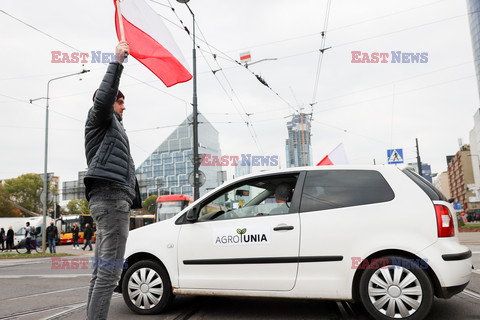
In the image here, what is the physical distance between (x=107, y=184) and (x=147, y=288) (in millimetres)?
1989

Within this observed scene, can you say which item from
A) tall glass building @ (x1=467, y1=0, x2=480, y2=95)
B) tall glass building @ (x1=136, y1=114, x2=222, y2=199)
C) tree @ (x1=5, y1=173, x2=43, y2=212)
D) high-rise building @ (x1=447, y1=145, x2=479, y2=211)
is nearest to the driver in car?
tree @ (x1=5, y1=173, x2=43, y2=212)

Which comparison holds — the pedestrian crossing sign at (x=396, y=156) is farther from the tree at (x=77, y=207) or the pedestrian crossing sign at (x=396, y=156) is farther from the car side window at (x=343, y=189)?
the tree at (x=77, y=207)

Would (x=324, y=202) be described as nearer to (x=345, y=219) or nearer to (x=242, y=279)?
(x=345, y=219)

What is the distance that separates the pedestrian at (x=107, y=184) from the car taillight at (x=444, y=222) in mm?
2883

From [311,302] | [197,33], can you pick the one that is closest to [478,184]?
[197,33]

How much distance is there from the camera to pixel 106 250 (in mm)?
3062

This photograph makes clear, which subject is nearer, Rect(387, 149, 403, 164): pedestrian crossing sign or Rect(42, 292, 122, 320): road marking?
Rect(42, 292, 122, 320): road marking

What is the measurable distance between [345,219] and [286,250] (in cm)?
68

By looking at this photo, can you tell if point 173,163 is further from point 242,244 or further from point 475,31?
point 242,244

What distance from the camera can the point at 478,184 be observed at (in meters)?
96.9

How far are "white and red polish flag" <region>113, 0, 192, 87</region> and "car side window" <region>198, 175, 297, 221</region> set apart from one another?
1459 mm

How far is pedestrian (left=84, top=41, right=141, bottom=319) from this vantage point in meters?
2.96

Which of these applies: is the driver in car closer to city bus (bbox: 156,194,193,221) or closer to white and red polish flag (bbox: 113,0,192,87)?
white and red polish flag (bbox: 113,0,192,87)

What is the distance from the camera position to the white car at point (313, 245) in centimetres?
386
